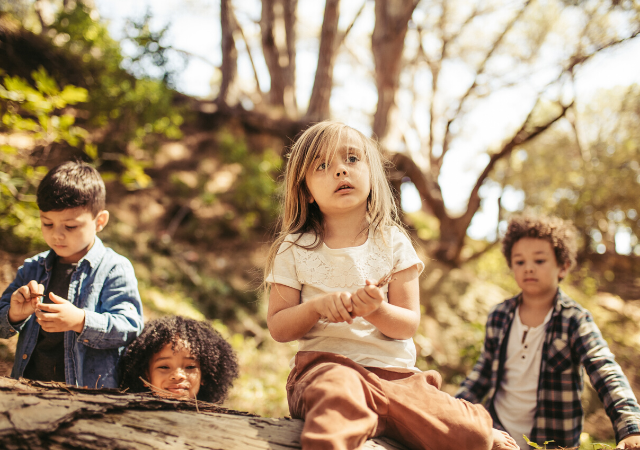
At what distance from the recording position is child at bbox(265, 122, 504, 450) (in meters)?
1.52

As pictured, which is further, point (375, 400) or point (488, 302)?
point (488, 302)

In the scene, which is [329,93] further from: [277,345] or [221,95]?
[277,345]

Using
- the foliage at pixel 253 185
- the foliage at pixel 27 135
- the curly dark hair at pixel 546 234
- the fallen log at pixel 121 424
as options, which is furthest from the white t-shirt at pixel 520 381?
the foliage at pixel 253 185

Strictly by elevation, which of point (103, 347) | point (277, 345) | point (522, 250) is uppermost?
point (522, 250)

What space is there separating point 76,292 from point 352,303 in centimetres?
167

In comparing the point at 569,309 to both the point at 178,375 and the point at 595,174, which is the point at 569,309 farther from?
the point at 595,174

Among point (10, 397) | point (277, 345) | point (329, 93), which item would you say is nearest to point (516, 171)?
point (329, 93)

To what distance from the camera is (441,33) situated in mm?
10602

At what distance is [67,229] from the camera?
7.31ft

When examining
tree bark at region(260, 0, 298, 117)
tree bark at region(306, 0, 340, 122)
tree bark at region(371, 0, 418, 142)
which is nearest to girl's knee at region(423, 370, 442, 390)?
tree bark at region(371, 0, 418, 142)

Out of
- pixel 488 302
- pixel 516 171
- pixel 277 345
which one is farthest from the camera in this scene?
pixel 516 171

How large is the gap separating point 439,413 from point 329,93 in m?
7.12

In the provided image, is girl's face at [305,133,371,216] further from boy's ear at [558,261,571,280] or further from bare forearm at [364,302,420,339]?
boy's ear at [558,261,571,280]

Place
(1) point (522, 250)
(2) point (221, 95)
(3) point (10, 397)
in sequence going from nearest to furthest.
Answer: (3) point (10, 397) → (1) point (522, 250) → (2) point (221, 95)
